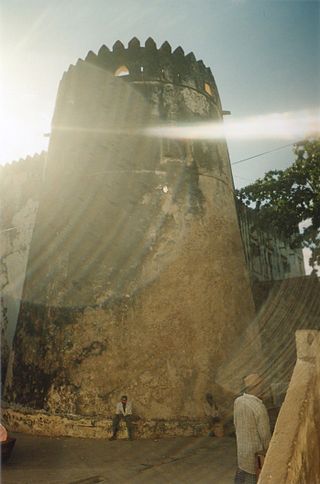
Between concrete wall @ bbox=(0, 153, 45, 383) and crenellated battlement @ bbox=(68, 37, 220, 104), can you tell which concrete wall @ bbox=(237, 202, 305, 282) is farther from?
concrete wall @ bbox=(0, 153, 45, 383)

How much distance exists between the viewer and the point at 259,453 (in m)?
3.41

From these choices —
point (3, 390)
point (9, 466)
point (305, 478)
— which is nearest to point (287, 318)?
point (3, 390)

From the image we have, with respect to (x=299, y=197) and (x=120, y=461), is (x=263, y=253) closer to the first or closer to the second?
(x=299, y=197)

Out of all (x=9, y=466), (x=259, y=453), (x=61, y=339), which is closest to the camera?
(x=259, y=453)

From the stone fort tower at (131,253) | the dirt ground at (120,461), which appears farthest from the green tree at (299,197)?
the dirt ground at (120,461)

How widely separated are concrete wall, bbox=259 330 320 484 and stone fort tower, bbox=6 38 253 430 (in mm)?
4909

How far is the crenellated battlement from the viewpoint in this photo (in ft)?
32.9

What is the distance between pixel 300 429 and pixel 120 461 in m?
4.07

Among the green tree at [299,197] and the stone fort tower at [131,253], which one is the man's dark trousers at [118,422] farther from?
the green tree at [299,197]

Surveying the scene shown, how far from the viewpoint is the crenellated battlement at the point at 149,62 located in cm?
1003

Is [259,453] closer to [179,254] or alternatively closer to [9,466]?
[9,466]

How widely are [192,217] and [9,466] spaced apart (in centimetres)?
589

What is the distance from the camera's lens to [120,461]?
612 cm

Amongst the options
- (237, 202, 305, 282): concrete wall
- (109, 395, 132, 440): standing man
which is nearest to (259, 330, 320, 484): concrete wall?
(109, 395, 132, 440): standing man
